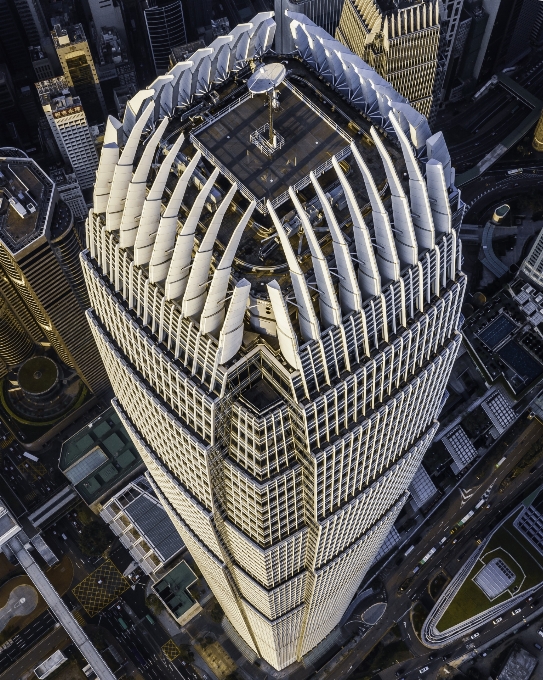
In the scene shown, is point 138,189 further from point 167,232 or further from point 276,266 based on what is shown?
point 276,266

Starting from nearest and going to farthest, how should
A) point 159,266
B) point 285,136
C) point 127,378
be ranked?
point 159,266, point 285,136, point 127,378

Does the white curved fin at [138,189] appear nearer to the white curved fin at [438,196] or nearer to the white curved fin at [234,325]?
the white curved fin at [234,325]

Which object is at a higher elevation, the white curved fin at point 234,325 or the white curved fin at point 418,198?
the white curved fin at point 418,198

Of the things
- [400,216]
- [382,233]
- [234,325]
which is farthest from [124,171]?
[400,216]

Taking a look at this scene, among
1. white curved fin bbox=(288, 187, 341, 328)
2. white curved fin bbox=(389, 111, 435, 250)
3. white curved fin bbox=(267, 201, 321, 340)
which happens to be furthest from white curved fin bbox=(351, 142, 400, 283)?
white curved fin bbox=(267, 201, 321, 340)

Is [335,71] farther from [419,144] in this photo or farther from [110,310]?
[110,310]

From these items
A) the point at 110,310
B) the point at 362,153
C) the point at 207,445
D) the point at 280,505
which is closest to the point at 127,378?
the point at 110,310

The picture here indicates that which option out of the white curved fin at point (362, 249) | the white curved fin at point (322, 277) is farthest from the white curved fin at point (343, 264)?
the white curved fin at point (362, 249)
